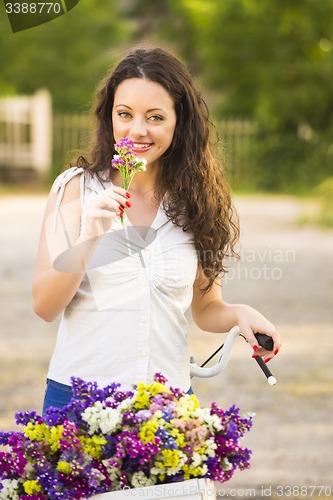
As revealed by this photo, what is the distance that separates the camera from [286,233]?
967 cm

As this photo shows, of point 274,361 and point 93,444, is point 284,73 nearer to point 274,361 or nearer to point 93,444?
point 274,361

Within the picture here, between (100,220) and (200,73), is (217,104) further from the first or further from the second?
(100,220)

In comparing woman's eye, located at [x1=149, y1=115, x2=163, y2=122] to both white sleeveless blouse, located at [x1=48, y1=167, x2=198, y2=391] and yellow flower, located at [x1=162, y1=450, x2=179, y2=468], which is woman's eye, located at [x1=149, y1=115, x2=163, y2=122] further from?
yellow flower, located at [x1=162, y1=450, x2=179, y2=468]

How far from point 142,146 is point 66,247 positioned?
13.3 inches

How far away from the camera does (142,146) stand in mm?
1632

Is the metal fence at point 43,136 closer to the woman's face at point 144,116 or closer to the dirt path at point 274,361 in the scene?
the dirt path at point 274,361

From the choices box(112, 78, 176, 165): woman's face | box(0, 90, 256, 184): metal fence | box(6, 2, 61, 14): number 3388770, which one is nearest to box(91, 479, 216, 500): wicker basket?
box(112, 78, 176, 165): woman's face

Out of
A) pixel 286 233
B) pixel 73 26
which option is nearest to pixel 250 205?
pixel 286 233

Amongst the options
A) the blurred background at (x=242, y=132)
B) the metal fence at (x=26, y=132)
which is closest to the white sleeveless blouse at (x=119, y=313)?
the blurred background at (x=242, y=132)

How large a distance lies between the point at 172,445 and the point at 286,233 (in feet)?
28.7

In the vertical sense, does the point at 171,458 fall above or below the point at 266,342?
below

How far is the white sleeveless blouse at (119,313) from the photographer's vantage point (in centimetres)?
162

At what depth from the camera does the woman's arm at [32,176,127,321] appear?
140 centimetres

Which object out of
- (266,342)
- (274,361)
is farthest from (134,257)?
(274,361)
